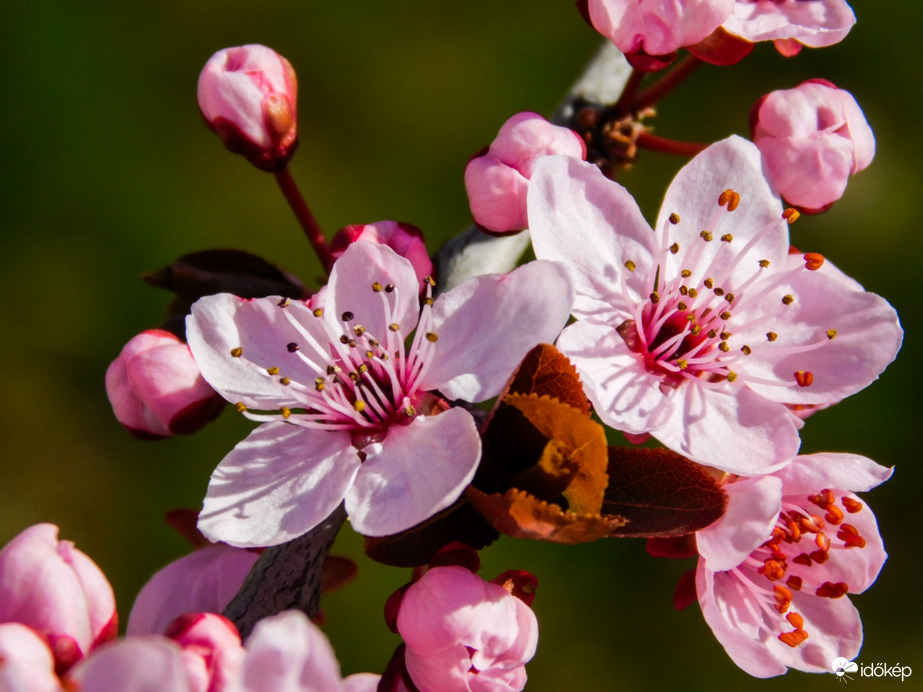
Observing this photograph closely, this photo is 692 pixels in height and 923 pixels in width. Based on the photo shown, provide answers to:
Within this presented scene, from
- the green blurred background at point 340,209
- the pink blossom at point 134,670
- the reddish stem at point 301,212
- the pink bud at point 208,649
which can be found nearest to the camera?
the pink blossom at point 134,670

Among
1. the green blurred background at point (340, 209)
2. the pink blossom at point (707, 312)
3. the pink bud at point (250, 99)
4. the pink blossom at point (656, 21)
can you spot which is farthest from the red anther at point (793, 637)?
the green blurred background at point (340, 209)

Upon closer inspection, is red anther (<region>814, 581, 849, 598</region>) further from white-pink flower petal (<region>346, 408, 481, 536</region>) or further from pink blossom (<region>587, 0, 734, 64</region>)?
pink blossom (<region>587, 0, 734, 64</region>)

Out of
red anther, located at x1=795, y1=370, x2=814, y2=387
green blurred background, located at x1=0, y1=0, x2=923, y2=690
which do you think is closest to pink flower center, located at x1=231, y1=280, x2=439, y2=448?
red anther, located at x1=795, y1=370, x2=814, y2=387

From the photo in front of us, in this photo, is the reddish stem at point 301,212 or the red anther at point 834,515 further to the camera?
the reddish stem at point 301,212

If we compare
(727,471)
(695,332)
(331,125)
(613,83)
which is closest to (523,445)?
(727,471)

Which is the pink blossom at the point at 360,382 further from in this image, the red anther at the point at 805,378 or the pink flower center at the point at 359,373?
the red anther at the point at 805,378

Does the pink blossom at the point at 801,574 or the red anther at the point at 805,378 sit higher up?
the red anther at the point at 805,378

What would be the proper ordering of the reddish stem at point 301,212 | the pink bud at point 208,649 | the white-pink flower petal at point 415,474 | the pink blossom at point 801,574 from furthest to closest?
the reddish stem at point 301,212 < the pink blossom at point 801,574 < the white-pink flower petal at point 415,474 < the pink bud at point 208,649
